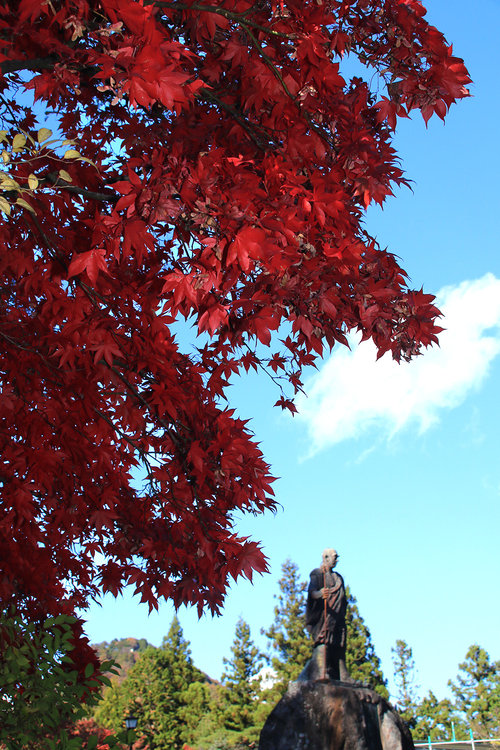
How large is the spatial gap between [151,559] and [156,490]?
0.70 meters

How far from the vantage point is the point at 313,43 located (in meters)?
3.65

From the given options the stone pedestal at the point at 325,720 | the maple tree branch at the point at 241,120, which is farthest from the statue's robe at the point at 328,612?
the maple tree branch at the point at 241,120

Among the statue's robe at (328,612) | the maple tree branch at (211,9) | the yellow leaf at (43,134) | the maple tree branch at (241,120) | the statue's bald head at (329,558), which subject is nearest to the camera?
the yellow leaf at (43,134)

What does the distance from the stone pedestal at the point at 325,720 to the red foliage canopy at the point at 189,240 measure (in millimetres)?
6595

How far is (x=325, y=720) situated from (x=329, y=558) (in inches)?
142

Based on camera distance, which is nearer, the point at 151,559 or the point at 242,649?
the point at 151,559

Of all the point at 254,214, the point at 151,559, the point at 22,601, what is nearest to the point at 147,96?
the point at 254,214

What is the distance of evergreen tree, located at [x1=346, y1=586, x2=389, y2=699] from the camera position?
2948cm

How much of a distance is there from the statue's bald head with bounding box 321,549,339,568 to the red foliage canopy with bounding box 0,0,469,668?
867 centimetres

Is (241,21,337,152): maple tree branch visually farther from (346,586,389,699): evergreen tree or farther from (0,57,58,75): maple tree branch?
(346,586,389,699): evergreen tree

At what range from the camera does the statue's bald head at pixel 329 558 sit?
1312 centimetres

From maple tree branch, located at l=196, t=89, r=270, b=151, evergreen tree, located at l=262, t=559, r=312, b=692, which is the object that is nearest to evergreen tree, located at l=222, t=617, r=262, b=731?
evergreen tree, located at l=262, t=559, r=312, b=692

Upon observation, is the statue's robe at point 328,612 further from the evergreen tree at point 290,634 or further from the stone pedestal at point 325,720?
the evergreen tree at point 290,634

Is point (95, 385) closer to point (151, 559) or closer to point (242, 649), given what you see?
point (151, 559)
